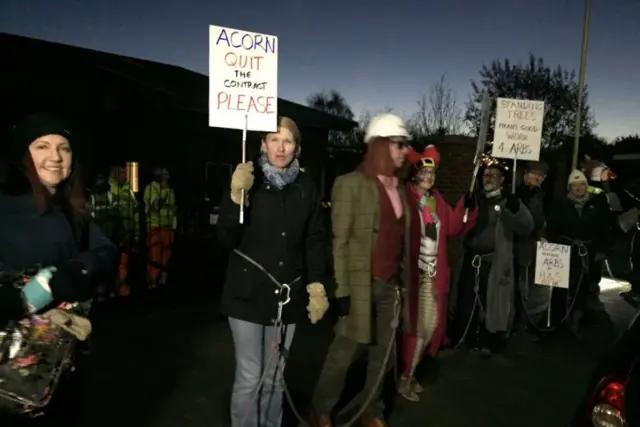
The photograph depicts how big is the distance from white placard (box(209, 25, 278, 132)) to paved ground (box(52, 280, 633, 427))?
89.3 inches

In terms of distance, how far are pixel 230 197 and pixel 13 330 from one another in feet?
4.79

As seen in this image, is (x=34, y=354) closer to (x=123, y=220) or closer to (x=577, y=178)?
(x=577, y=178)

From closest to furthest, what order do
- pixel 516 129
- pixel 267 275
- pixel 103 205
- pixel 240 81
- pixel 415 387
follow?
pixel 267 275 → pixel 240 81 → pixel 415 387 → pixel 516 129 → pixel 103 205

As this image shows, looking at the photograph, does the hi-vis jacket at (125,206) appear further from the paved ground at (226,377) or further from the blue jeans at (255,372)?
the blue jeans at (255,372)

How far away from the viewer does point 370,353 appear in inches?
171

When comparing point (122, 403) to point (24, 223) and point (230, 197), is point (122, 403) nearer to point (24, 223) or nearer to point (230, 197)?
point (230, 197)

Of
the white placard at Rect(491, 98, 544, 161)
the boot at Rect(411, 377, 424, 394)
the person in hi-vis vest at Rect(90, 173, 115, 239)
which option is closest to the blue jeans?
the boot at Rect(411, 377, 424, 394)

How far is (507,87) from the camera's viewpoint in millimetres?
28688

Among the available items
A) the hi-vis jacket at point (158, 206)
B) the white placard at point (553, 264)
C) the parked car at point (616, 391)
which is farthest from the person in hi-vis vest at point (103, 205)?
the parked car at point (616, 391)

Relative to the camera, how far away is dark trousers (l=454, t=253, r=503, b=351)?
637 cm

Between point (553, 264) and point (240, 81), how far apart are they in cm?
478

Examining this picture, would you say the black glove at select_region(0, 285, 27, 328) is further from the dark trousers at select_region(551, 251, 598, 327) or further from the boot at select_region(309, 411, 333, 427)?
the dark trousers at select_region(551, 251, 598, 327)

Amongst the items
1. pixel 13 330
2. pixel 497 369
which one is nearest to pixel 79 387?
pixel 13 330

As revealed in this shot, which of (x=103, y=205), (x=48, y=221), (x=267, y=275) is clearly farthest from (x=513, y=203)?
(x=103, y=205)
